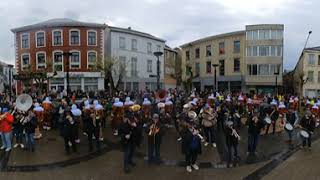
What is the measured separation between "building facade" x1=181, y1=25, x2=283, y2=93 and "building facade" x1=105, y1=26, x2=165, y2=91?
840cm

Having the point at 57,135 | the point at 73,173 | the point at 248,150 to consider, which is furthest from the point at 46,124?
the point at 248,150

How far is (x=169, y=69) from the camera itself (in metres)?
53.1

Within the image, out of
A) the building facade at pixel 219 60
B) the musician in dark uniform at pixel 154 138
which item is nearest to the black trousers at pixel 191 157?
the musician in dark uniform at pixel 154 138

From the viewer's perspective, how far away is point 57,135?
43.2 ft

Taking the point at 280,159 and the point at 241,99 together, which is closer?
the point at 280,159

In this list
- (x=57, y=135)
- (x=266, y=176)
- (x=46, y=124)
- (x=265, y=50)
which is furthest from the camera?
(x=265, y=50)

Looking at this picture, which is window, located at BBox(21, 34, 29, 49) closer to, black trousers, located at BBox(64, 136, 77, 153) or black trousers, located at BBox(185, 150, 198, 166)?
black trousers, located at BBox(64, 136, 77, 153)

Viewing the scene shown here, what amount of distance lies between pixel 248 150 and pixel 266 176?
250cm

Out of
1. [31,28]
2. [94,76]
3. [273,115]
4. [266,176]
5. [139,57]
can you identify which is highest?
[31,28]

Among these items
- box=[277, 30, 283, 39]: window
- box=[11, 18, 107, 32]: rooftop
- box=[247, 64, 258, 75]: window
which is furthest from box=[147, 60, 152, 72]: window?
box=[277, 30, 283, 39]: window

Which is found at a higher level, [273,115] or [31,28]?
[31,28]

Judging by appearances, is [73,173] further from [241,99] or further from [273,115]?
[241,99]

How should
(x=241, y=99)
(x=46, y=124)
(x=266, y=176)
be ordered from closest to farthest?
A: 1. (x=266, y=176)
2. (x=46, y=124)
3. (x=241, y=99)

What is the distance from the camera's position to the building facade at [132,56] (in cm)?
3978
